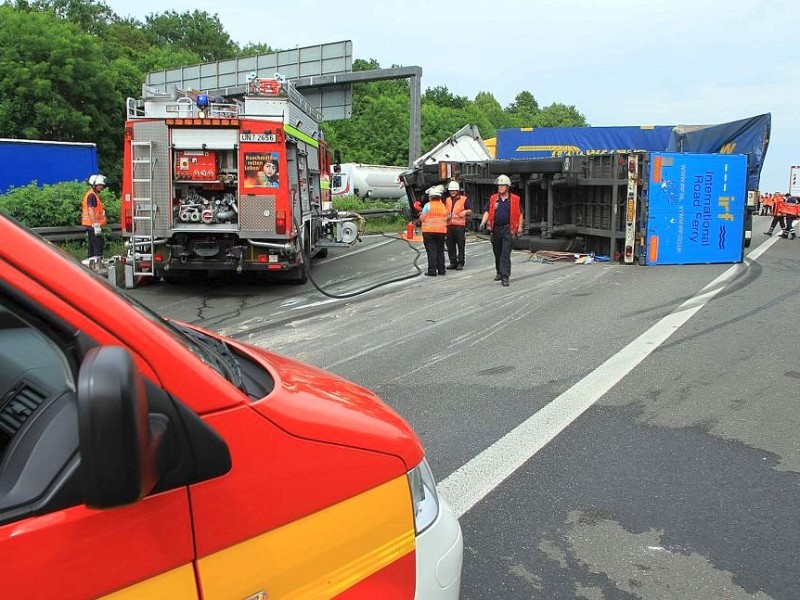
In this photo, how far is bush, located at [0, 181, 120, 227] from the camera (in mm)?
13430

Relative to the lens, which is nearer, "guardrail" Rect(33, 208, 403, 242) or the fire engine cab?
the fire engine cab

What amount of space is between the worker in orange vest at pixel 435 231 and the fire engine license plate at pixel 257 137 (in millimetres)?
3516

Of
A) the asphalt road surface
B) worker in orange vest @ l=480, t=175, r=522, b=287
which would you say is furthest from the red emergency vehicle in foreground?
worker in orange vest @ l=480, t=175, r=522, b=287

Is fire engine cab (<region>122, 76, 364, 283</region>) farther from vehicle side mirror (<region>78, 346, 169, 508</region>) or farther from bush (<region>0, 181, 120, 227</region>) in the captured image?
vehicle side mirror (<region>78, 346, 169, 508</region>)

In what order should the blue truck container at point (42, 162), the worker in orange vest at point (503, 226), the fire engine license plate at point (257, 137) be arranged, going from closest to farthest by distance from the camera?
1. the fire engine license plate at point (257, 137)
2. the worker in orange vest at point (503, 226)
3. the blue truck container at point (42, 162)

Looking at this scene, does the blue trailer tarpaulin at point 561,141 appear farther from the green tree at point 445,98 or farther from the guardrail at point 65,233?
the green tree at point 445,98

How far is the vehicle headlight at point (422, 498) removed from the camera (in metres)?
1.91

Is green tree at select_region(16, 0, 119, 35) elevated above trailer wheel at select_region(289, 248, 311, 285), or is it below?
above

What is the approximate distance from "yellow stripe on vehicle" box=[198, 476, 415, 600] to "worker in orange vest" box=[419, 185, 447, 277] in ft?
34.2

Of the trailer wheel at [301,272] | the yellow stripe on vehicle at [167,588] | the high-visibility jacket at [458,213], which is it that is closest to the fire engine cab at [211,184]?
the trailer wheel at [301,272]

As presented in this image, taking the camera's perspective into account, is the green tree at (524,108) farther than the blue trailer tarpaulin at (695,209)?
Yes

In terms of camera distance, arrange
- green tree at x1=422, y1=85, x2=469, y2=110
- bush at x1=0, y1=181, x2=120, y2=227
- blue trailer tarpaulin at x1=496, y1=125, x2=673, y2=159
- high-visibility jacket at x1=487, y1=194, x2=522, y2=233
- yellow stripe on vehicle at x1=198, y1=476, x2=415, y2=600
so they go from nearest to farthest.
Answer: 1. yellow stripe on vehicle at x1=198, y1=476, x2=415, y2=600
2. high-visibility jacket at x1=487, y1=194, x2=522, y2=233
3. bush at x1=0, y1=181, x2=120, y2=227
4. blue trailer tarpaulin at x1=496, y1=125, x2=673, y2=159
5. green tree at x1=422, y1=85, x2=469, y2=110

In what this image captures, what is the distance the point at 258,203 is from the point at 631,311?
17.8ft

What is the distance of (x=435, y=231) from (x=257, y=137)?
379 centimetres
